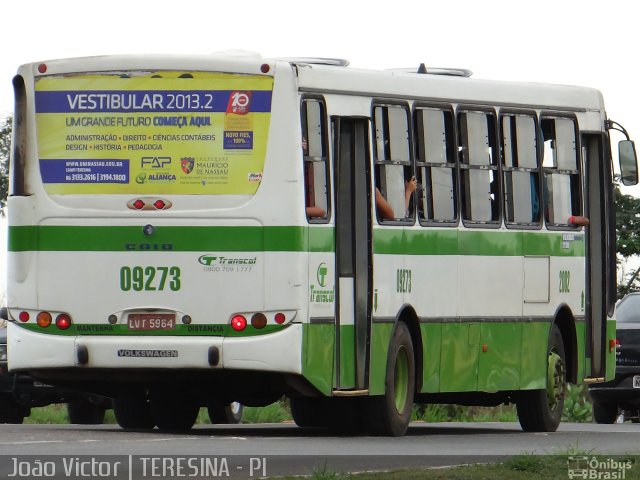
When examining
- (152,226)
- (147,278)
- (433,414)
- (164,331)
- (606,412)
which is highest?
(152,226)

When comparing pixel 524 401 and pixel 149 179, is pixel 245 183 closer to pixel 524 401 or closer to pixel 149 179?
pixel 149 179

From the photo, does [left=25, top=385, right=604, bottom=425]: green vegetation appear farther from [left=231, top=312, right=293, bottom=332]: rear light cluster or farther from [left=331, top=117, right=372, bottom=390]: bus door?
[left=231, top=312, right=293, bottom=332]: rear light cluster

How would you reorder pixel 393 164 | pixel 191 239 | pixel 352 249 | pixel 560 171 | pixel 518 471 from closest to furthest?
pixel 518 471 → pixel 191 239 → pixel 352 249 → pixel 393 164 → pixel 560 171

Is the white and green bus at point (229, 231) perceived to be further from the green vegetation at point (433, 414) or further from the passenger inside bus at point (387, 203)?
the green vegetation at point (433, 414)

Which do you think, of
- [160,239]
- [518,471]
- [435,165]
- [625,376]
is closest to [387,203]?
[435,165]

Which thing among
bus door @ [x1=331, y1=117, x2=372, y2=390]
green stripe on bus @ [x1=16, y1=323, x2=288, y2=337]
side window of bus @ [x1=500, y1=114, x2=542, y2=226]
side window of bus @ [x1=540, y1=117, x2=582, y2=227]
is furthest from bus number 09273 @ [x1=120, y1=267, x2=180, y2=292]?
side window of bus @ [x1=540, y1=117, x2=582, y2=227]

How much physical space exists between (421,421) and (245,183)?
1215 cm

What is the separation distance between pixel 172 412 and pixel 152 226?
3006mm

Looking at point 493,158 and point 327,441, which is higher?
point 493,158

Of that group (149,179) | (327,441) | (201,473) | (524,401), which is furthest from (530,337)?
(201,473)

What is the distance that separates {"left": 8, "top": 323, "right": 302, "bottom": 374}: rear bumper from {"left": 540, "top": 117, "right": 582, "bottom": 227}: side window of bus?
4774mm

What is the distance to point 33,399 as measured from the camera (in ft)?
79.4

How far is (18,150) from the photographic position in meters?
18.4

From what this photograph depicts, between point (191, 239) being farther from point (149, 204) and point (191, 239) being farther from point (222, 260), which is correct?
point (149, 204)
